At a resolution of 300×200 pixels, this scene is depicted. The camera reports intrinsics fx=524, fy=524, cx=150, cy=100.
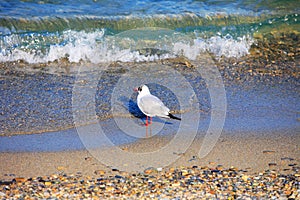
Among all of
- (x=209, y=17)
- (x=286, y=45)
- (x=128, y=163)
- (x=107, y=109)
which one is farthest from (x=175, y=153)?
(x=209, y=17)

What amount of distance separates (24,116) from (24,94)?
0.78 meters

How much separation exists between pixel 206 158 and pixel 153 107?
1.04 meters

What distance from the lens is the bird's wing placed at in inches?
227

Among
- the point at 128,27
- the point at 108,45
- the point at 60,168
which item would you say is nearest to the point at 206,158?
the point at 60,168

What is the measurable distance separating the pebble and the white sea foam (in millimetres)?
4150

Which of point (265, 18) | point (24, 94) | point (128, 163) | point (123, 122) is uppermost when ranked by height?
point (265, 18)

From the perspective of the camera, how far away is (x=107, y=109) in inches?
248

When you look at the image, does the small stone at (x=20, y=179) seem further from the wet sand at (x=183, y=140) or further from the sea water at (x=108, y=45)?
the sea water at (x=108, y=45)

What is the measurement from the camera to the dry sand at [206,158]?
4711 mm

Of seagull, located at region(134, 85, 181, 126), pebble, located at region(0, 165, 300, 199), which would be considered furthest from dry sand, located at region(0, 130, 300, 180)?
seagull, located at region(134, 85, 181, 126)

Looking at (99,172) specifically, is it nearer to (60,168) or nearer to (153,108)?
(60,168)

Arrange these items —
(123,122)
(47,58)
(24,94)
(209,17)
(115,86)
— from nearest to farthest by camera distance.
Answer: (123,122) → (24,94) → (115,86) → (47,58) → (209,17)

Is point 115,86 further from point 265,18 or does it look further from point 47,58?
point 265,18

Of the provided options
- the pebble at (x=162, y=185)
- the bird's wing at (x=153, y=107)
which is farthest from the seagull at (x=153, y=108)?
the pebble at (x=162, y=185)
